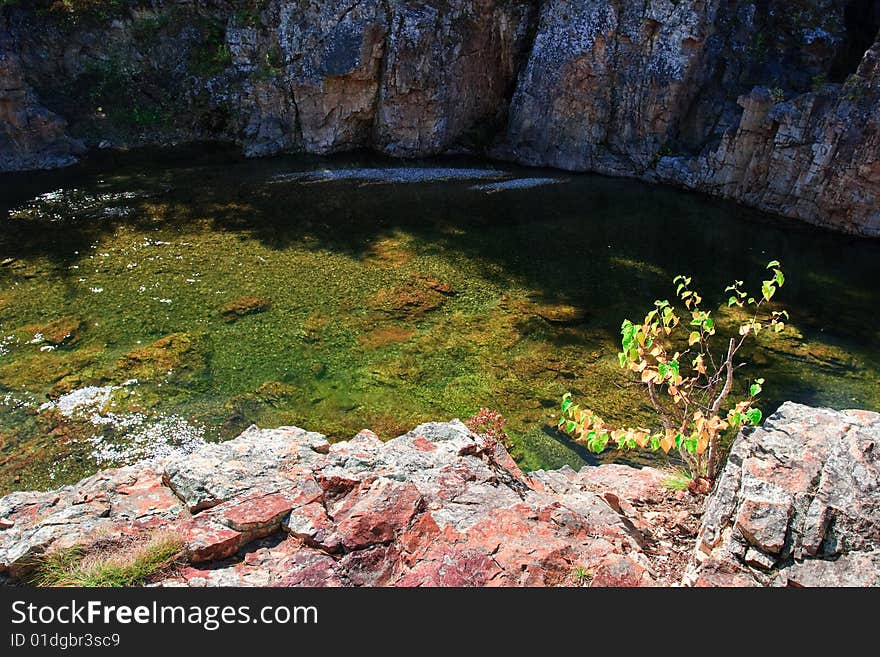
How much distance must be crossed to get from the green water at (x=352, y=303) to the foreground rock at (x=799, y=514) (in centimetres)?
376

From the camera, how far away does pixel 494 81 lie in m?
24.8

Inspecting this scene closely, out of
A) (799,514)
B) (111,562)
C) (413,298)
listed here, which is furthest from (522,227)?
(111,562)

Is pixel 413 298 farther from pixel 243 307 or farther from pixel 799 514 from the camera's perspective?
pixel 799 514

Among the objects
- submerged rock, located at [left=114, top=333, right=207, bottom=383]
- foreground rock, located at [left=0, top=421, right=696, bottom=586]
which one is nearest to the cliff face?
submerged rock, located at [left=114, top=333, right=207, bottom=383]

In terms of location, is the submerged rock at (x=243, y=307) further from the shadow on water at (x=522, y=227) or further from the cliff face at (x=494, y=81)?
the cliff face at (x=494, y=81)

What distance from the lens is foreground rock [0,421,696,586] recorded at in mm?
4414

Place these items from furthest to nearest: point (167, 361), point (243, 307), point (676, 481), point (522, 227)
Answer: point (522, 227) < point (243, 307) < point (167, 361) < point (676, 481)

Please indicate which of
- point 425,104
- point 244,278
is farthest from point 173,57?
point 244,278

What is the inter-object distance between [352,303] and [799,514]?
381 inches

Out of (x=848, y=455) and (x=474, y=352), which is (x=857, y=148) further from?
(x=848, y=455)

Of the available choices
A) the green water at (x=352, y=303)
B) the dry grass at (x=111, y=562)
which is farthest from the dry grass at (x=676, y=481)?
the dry grass at (x=111, y=562)

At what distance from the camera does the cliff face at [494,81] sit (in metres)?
19.7

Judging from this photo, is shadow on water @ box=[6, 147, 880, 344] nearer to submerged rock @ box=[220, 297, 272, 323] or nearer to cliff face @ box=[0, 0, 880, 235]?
cliff face @ box=[0, 0, 880, 235]

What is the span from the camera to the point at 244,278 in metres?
13.7
